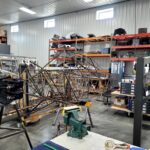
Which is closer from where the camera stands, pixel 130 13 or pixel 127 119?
pixel 127 119

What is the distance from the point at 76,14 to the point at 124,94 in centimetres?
533

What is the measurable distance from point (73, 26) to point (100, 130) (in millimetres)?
6084

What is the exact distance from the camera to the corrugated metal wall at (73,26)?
6.44 metres

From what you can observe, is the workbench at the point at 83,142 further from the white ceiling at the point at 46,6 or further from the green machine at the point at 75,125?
the white ceiling at the point at 46,6

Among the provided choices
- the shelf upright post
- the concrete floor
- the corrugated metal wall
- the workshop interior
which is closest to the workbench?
the workshop interior

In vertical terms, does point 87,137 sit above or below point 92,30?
below

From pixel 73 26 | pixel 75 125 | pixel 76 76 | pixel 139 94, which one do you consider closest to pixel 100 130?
pixel 76 76

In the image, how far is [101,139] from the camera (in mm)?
1533

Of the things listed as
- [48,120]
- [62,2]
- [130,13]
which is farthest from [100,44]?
Result: [48,120]

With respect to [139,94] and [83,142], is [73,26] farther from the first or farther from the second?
[83,142]

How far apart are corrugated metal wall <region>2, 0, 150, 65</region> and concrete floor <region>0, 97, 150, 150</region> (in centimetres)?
392

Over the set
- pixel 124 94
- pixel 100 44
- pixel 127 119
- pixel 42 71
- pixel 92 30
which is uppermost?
pixel 92 30

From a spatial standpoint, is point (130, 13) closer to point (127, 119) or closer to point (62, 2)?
point (62, 2)

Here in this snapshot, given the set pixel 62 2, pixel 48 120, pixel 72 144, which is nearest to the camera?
pixel 72 144
